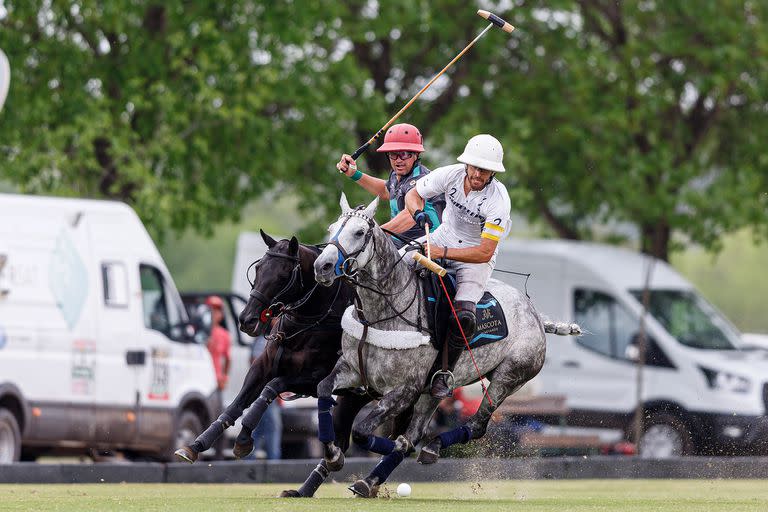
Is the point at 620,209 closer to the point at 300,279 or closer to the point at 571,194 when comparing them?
the point at 571,194

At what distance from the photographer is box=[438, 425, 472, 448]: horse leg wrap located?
12.2 m

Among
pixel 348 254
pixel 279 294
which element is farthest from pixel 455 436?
pixel 348 254

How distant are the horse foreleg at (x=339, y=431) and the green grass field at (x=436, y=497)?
0.22m

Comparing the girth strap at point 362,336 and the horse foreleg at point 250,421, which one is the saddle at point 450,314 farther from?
the horse foreleg at point 250,421

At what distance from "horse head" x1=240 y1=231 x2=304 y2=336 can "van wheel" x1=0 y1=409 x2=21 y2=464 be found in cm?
563

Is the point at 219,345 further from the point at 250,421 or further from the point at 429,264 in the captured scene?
the point at 429,264

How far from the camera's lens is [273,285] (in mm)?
11734

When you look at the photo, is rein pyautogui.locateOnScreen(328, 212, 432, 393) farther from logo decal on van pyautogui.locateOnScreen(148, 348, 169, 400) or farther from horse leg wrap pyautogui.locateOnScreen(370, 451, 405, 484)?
logo decal on van pyautogui.locateOnScreen(148, 348, 169, 400)

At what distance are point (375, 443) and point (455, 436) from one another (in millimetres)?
888

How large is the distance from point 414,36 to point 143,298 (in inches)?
422

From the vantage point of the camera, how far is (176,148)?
78.3 ft

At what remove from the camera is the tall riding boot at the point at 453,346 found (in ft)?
39.1

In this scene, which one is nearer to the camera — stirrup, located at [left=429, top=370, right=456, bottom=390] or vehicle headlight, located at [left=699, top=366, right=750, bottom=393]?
stirrup, located at [left=429, top=370, right=456, bottom=390]

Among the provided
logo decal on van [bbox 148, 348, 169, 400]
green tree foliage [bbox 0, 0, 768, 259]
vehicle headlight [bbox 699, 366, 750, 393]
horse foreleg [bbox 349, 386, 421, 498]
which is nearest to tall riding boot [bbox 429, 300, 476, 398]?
horse foreleg [bbox 349, 386, 421, 498]
